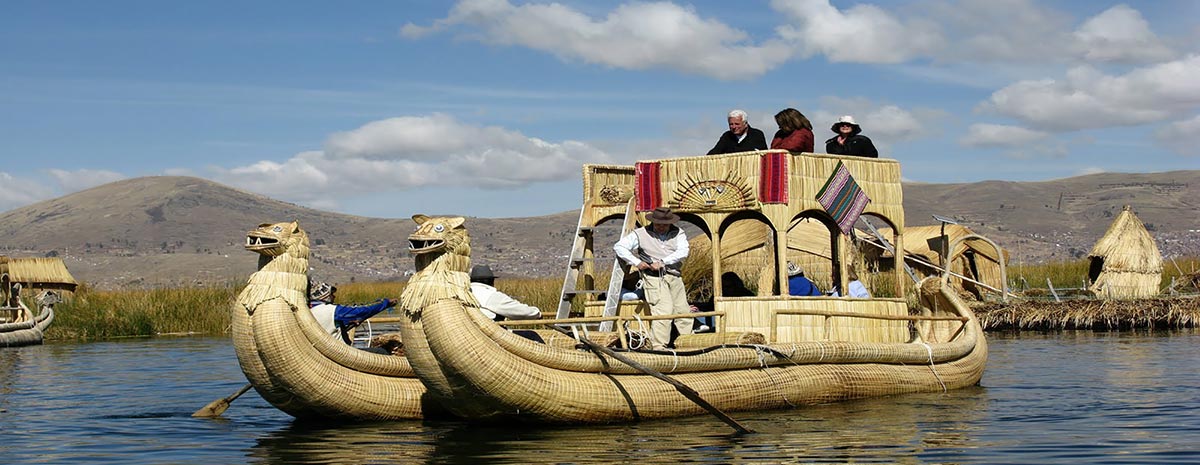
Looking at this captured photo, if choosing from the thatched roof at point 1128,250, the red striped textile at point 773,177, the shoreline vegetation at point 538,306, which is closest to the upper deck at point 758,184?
the red striped textile at point 773,177

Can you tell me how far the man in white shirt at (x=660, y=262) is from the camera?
1352cm

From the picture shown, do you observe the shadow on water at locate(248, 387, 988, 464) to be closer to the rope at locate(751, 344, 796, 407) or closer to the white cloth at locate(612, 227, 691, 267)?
the rope at locate(751, 344, 796, 407)

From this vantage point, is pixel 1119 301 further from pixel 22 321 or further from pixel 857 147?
pixel 22 321

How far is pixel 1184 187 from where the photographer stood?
134500 mm

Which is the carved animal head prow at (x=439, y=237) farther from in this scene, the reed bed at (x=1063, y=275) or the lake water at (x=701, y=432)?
the reed bed at (x=1063, y=275)

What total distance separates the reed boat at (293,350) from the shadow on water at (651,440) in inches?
9.7

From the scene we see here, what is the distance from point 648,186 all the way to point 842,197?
200 centimetres

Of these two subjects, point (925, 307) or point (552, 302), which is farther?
point (552, 302)

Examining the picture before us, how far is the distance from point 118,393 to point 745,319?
7475 millimetres

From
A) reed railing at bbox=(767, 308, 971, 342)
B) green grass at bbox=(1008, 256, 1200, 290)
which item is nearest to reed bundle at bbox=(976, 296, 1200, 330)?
green grass at bbox=(1008, 256, 1200, 290)

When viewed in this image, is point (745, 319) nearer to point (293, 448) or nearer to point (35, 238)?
point (293, 448)

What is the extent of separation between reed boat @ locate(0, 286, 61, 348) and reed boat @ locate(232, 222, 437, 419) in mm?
16587

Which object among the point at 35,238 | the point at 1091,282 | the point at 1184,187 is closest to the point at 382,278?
the point at 35,238

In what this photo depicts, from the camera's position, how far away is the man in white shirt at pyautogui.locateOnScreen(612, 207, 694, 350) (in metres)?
13.5
